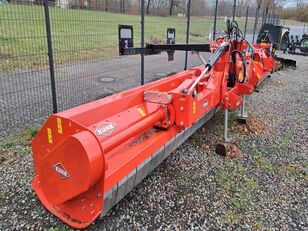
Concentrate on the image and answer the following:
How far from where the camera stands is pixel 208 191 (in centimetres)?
308

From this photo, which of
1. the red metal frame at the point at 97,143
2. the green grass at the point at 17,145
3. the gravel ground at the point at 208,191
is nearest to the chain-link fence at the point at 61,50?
the green grass at the point at 17,145

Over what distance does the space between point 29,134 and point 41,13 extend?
2.01m

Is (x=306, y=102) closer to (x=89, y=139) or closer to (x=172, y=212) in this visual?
(x=172, y=212)

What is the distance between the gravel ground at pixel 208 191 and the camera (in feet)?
8.45

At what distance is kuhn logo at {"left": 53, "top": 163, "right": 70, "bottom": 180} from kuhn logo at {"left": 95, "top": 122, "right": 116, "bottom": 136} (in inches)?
14.5

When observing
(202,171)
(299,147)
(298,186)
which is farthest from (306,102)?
(202,171)

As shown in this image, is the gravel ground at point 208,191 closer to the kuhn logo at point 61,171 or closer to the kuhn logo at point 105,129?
the kuhn logo at point 61,171

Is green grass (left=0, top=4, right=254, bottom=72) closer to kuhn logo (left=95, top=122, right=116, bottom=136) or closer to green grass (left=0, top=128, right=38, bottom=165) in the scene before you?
green grass (left=0, top=128, right=38, bottom=165)

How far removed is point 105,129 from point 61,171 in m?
0.47

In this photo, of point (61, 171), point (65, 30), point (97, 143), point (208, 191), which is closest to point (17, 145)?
point (61, 171)

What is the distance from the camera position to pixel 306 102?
271 inches

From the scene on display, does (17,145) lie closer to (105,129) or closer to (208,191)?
(105,129)

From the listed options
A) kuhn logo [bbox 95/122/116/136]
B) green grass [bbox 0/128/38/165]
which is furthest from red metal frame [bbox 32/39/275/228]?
green grass [bbox 0/128/38/165]

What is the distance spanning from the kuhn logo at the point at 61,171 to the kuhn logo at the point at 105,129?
1.21ft
